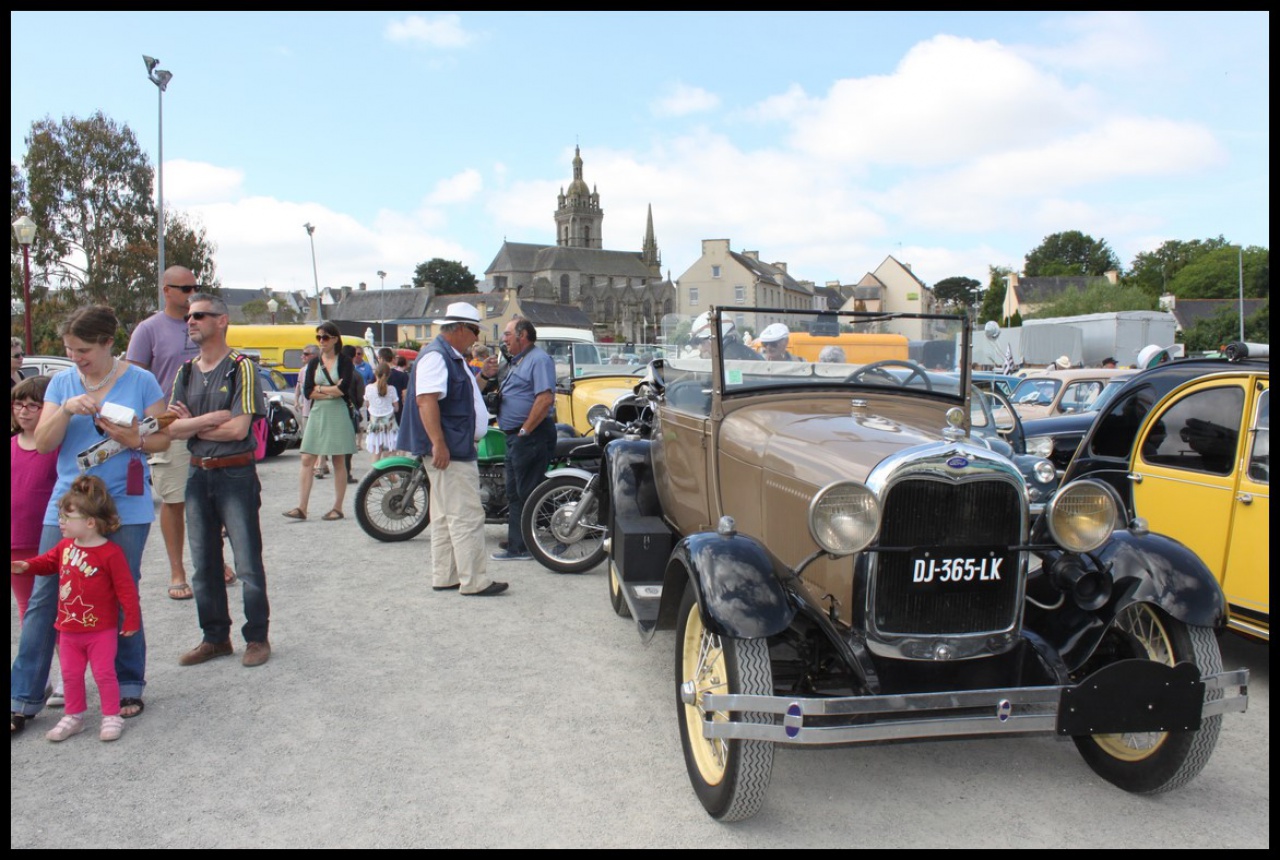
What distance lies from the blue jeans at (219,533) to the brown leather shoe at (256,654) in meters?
0.04

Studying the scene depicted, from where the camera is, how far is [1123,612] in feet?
11.0

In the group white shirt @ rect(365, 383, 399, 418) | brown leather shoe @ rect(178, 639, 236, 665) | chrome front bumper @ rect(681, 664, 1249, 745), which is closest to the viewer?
chrome front bumper @ rect(681, 664, 1249, 745)

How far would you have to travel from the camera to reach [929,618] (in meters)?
3.11

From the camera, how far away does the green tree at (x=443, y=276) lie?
119 metres

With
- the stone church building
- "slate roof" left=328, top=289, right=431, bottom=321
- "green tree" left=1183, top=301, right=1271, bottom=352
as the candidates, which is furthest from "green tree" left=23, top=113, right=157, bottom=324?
the stone church building

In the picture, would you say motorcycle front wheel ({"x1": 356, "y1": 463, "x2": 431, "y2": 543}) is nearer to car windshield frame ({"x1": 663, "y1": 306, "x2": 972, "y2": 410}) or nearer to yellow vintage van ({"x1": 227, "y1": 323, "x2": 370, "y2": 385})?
car windshield frame ({"x1": 663, "y1": 306, "x2": 972, "y2": 410})

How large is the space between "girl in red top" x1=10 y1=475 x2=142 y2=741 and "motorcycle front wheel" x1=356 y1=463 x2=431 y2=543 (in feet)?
12.5

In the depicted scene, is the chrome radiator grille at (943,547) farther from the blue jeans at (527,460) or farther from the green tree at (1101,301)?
the green tree at (1101,301)

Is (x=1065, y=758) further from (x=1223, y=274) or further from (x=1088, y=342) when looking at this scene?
(x=1223, y=274)

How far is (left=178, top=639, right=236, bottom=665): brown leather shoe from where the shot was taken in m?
4.56

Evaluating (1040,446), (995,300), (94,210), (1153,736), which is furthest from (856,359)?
(995,300)

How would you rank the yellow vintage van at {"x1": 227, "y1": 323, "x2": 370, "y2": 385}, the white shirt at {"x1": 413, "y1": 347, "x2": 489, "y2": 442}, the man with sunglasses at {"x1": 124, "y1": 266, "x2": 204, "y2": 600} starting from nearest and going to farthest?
the man with sunglasses at {"x1": 124, "y1": 266, "x2": 204, "y2": 600}
the white shirt at {"x1": 413, "y1": 347, "x2": 489, "y2": 442}
the yellow vintage van at {"x1": 227, "y1": 323, "x2": 370, "y2": 385}

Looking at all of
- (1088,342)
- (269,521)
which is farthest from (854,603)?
(1088,342)

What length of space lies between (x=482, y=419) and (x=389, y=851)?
3531 millimetres
